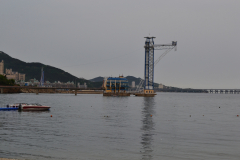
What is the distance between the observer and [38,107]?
77.6 metres

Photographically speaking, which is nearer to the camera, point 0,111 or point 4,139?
point 4,139

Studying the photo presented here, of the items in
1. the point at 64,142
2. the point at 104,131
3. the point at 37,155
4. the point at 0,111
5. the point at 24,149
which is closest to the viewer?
the point at 37,155

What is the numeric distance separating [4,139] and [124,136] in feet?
48.8

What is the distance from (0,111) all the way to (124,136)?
48028mm

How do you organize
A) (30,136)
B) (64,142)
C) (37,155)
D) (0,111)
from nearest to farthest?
(37,155), (64,142), (30,136), (0,111)

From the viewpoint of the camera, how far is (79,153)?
27672mm

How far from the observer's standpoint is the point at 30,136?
36.1 meters

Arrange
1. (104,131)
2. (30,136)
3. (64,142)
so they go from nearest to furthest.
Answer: (64,142)
(30,136)
(104,131)

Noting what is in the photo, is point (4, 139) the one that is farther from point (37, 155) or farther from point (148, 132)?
point (148, 132)

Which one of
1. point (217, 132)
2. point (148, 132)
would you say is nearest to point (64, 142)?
point (148, 132)

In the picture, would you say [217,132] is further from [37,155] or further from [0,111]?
[0,111]

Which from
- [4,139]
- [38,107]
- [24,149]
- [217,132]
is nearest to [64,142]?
[24,149]

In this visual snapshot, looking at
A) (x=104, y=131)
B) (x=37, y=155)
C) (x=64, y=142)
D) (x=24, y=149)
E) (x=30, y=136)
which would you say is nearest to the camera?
(x=37, y=155)

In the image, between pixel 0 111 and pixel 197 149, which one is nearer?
pixel 197 149
